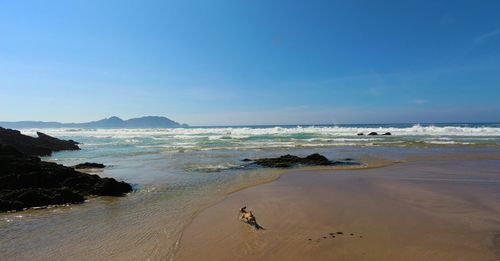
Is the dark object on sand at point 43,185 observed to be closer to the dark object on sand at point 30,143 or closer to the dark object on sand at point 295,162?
the dark object on sand at point 295,162

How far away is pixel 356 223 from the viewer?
6152 millimetres

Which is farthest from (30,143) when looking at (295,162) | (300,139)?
(300,139)

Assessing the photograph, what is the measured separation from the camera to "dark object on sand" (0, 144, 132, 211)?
26.0ft

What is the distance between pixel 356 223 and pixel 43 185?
840cm

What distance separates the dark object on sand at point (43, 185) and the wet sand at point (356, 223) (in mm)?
3642

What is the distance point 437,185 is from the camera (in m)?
9.85

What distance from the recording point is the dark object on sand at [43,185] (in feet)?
26.0

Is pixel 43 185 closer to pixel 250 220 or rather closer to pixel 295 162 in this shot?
pixel 250 220

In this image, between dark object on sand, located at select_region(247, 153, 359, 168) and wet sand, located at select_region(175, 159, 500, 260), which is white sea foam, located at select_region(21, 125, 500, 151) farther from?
wet sand, located at select_region(175, 159, 500, 260)

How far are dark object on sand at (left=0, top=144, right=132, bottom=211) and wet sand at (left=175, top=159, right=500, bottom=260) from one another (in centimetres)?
364

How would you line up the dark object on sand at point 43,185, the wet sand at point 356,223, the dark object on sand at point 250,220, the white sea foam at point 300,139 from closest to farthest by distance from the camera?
the wet sand at point 356,223 < the dark object on sand at point 250,220 < the dark object on sand at point 43,185 < the white sea foam at point 300,139

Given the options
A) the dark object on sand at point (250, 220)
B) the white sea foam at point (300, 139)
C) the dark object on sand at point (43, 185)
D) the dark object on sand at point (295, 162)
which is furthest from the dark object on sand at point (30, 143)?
the dark object on sand at point (250, 220)

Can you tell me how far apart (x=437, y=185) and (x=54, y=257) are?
32.2ft

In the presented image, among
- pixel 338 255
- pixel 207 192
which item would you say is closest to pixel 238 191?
pixel 207 192
